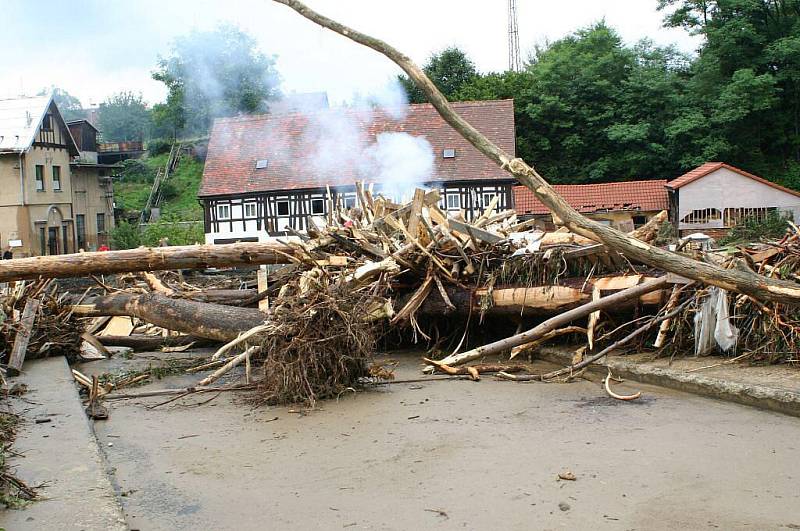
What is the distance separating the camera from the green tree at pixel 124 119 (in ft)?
248

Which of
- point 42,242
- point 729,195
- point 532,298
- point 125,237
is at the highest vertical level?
point 729,195

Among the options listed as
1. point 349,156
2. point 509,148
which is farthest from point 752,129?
point 349,156

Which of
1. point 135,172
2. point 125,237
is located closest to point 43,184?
point 125,237

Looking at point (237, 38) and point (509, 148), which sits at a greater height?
point (237, 38)

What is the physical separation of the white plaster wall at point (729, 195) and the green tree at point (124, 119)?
2075 inches

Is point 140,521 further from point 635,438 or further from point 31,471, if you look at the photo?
point 635,438

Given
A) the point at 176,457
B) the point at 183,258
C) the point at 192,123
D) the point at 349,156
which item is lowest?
the point at 176,457

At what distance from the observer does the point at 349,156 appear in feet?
110

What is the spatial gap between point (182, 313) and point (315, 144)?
82.3 feet

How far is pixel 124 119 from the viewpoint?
253ft

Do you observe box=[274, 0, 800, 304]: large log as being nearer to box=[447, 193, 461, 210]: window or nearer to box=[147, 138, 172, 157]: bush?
box=[447, 193, 461, 210]: window

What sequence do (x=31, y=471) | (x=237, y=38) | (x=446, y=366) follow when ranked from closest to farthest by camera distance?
(x=31, y=471)
(x=446, y=366)
(x=237, y=38)

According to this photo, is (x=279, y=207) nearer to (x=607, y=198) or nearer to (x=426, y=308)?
(x=607, y=198)

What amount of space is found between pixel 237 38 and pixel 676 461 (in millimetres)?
37027
